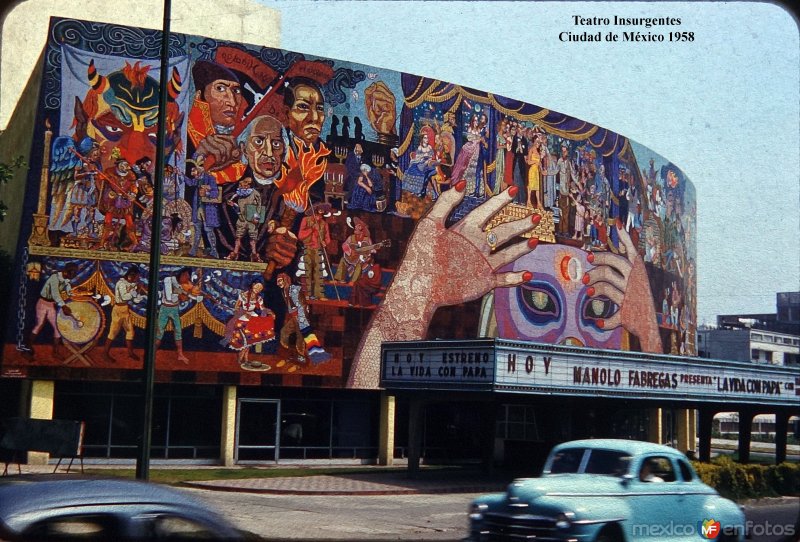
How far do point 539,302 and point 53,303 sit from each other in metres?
19.9

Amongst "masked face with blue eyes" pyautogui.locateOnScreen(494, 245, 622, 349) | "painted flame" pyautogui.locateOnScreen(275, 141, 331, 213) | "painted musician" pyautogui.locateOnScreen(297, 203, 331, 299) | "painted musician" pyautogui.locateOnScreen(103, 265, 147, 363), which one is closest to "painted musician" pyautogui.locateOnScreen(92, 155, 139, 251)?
"painted musician" pyautogui.locateOnScreen(103, 265, 147, 363)

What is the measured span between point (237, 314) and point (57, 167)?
301 inches

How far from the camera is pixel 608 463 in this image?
11617mm

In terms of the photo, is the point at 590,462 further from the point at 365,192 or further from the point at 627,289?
the point at 627,289

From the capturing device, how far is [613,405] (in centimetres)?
3142

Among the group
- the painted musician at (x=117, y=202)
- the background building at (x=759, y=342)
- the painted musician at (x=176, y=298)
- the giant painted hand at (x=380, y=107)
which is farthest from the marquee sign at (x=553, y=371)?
the background building at (x=759, y=342)

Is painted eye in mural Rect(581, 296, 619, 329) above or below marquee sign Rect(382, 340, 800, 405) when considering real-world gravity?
above

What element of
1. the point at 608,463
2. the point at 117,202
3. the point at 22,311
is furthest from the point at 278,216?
the point at 608,463

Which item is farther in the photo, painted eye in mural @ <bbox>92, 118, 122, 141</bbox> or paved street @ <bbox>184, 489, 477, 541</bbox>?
painted eye in mural @ <bbox>92, 118, 122, 141</bbox>

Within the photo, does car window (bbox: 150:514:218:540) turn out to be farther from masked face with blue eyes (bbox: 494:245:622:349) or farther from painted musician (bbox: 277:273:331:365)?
masked face with blue eyes (bbox: 494:245:622:349)

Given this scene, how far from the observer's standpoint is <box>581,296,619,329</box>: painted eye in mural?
40.5m

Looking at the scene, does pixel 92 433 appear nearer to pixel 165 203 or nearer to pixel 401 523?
pixel 165 203

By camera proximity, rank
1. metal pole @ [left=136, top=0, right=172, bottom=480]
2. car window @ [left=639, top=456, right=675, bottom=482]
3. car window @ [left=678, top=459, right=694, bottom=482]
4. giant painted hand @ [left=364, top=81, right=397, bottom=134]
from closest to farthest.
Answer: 1. car window @ [left=639, top=456, right=675, bottom=482]
2. car window @ [left=678, top=459, right=694, bottom=482]
3. metal pole @ [left=136, top=0, right=172, bottom=480]
4. giant painted hand @ [left=364, top=81, right=397, bottom=134]

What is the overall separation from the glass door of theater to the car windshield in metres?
21.2
